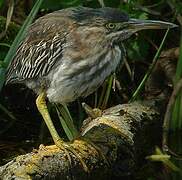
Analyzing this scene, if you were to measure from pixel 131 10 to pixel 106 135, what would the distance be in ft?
3.69

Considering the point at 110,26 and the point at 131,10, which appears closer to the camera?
the point at 110,26

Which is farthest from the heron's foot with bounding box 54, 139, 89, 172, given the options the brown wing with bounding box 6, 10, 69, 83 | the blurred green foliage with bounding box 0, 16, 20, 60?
the blurred green foliage with bounding box 0, 16, 20, 60

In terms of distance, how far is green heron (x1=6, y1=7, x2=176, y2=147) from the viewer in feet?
11.6

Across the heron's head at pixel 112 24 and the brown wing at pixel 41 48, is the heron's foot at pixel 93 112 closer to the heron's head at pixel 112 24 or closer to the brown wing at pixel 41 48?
the brown wing at pixel 41 48

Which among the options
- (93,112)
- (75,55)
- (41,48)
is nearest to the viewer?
(75,55)

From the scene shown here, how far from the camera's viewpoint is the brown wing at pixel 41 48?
11.9ft

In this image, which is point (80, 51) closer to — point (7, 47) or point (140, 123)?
point (140, 123)

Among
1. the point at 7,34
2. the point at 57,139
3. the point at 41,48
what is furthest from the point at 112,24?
the point at 7,34

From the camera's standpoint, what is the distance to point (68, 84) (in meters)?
3.51

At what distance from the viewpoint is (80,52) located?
355cm

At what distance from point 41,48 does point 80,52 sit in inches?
11.7

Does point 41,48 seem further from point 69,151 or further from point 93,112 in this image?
point 93,112

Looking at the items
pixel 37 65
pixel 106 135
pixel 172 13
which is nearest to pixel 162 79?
pixel 172 13

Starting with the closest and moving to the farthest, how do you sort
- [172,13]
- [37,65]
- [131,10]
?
1. [37,65]
2. [131,10]
3. [172,13]
